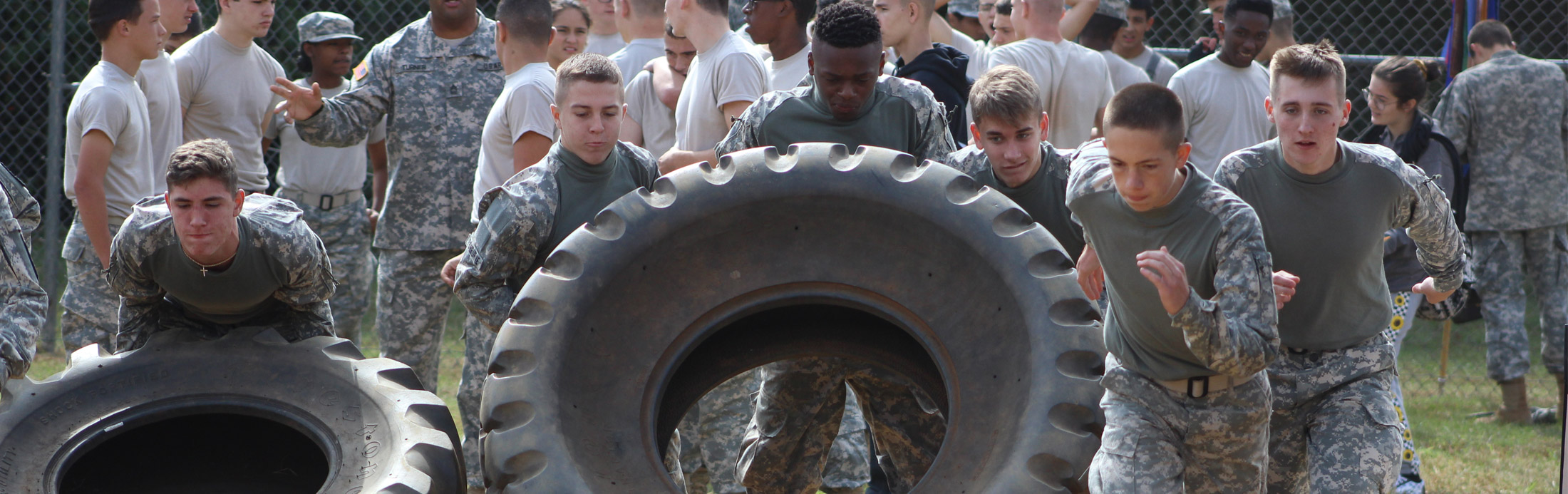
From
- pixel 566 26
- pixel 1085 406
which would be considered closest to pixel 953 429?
pixel 1085 406

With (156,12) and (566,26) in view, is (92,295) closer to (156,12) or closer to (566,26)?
(156,12)

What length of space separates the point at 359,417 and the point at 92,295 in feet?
7.72

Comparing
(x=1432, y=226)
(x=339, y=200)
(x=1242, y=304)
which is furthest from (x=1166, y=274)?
(x=339, y=200)

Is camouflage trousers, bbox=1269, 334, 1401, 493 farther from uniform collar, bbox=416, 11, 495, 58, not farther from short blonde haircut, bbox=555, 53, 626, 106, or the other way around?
uniform collar, bbox=416, 11, 495, 58

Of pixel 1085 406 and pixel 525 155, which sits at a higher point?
pixel 525 155

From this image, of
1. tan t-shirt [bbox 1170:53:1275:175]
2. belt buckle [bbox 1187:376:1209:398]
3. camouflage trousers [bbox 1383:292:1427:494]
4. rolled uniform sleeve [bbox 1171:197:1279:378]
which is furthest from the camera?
tan t-shirt [bbox 1170:53:1275:175]

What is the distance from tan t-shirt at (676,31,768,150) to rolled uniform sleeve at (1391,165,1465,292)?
215 cm

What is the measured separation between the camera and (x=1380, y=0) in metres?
10.3

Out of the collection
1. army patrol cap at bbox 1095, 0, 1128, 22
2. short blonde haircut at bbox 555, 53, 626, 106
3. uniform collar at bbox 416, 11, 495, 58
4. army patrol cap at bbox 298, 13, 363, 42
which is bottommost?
short blonde haircut at bbox 555, 53, 626, 106

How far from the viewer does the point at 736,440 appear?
15.3 feet

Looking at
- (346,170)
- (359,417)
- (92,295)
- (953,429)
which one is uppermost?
(346,170)

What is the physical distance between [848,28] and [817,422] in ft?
3.98

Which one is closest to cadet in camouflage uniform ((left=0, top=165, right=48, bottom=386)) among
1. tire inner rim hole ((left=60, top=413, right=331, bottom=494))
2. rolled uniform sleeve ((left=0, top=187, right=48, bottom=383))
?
rolled uniform sleeve ((left=0, top=187, right=48, bottom=383))

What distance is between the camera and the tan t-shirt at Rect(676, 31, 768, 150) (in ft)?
15.4
